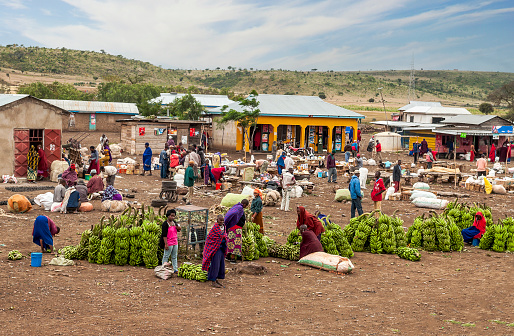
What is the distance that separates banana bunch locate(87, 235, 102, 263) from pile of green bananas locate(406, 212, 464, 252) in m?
7.75

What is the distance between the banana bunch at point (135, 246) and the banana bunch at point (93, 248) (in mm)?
708

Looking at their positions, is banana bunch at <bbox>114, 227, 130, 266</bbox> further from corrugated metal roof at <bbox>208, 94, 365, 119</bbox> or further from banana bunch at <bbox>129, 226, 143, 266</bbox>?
corrugated metal roof at <bbox>208, 94, 365, 119</bbox>

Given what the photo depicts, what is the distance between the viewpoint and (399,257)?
1305cm

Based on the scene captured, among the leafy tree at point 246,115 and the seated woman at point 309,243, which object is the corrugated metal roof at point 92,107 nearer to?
the leafy tree at point 246,115

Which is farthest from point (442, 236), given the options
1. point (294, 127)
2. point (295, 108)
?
point (294, 127)

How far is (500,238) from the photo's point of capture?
14.2m

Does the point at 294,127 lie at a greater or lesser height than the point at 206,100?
lesser

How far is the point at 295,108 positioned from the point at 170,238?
30104 mm

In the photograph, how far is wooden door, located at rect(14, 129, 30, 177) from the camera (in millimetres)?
21406

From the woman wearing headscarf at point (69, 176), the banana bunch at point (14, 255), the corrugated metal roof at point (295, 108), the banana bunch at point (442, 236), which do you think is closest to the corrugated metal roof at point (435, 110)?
the corrugated metal roof at point (295, 108)

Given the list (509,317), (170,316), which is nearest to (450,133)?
(509,317)

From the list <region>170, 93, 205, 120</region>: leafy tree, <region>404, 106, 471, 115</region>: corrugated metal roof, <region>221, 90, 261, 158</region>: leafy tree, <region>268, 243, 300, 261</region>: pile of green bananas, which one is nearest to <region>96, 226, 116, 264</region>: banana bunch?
<region>268, 243, 300, 261</region>: pile of green bananas

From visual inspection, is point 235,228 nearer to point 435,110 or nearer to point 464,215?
point 464,215

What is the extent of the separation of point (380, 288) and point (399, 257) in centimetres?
276
